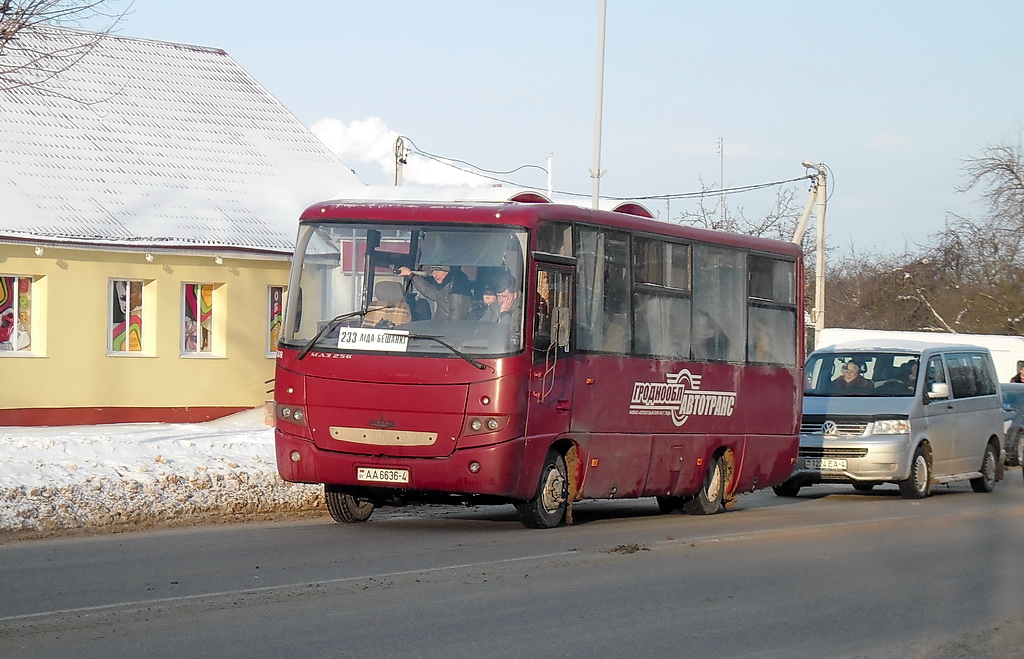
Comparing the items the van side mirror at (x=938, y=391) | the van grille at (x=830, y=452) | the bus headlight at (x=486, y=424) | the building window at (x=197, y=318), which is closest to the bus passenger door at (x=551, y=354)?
the bus headlight at (x=486, y=424)

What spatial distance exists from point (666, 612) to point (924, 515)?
27.2 feet

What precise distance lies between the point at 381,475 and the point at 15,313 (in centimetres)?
1512

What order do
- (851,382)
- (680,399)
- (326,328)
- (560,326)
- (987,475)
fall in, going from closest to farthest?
(326,328), (560,326), (680,399), (851,382), (987,475)

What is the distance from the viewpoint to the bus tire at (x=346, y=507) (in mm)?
13406

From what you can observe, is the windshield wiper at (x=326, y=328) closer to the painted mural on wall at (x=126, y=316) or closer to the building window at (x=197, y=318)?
the painted mural on wall at (x=126, y=316)

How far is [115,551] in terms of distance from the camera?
1088 cm

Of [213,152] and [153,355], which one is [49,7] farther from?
[213,152]

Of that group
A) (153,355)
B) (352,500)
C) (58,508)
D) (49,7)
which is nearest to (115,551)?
(58,508)

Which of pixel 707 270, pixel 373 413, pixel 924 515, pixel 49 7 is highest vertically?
pixel 49 7

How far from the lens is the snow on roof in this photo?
26.0m

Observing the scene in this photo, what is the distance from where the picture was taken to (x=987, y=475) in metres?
21.0

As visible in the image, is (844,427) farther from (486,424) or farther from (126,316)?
(126,316)

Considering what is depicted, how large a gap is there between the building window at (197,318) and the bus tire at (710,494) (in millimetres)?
14089

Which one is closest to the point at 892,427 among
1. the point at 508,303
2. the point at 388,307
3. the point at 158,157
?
the point at 508,303
